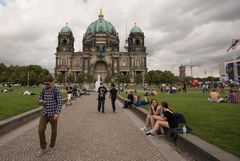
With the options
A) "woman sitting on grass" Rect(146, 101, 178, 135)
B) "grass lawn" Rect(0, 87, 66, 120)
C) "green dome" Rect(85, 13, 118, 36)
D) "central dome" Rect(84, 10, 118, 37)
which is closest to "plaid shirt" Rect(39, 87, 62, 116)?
"woman sitting on grass" Rect(146, 101, 178, 135)

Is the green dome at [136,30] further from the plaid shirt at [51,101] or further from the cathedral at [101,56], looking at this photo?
the plaid shirt at [51,101]

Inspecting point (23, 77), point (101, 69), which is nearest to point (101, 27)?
point (101, 69)

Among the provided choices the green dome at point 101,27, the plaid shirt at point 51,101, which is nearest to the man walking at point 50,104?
the plaid shirt at point 51,101

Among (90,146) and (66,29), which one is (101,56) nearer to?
(66,29)

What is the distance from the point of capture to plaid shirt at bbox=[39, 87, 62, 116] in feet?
19.6

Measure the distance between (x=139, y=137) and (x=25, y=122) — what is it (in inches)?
210

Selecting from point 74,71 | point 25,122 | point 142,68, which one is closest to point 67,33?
point 74,71

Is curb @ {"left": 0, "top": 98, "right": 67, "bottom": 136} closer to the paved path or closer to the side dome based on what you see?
the paved path

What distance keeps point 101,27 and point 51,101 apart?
342ft

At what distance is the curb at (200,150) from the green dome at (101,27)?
103m

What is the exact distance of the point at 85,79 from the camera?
3804 inches

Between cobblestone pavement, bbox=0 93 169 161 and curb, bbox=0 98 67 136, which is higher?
curb, bbox=0 98 67 136

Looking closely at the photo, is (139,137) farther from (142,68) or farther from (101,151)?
(142,68)

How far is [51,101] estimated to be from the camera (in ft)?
19.8
